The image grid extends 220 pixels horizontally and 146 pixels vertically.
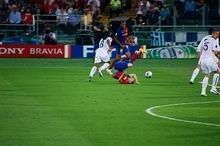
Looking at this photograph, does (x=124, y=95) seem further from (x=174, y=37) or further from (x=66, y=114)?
(x=174, y=37)

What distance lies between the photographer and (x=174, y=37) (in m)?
41.0

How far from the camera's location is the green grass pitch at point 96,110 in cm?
1432

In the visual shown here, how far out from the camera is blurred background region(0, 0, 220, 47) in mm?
39938

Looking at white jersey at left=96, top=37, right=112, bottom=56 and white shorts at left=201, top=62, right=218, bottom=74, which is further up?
white jersey at left=96, top=37, right=112, bottom=56

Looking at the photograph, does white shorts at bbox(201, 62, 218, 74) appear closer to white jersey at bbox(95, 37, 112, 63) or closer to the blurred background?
white jersey at bbox(95, 37, 112, 63)

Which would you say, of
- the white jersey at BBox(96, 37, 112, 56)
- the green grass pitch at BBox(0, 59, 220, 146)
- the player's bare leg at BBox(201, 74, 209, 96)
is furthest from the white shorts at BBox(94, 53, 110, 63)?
the player's bare leg at BBox(201, 74, 209, 96)

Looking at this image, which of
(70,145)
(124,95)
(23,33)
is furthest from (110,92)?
(23,33)

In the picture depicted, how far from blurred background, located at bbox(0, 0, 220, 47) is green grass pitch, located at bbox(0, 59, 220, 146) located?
25.8 ft

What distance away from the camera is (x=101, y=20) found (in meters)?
40.1

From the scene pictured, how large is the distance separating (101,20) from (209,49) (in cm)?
1661

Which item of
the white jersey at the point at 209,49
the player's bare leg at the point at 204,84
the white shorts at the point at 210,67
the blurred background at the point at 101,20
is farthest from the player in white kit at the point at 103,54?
the blurred background at the point at 101,20

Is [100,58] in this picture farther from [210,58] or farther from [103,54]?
[210,58]

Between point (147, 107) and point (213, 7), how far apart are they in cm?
2467

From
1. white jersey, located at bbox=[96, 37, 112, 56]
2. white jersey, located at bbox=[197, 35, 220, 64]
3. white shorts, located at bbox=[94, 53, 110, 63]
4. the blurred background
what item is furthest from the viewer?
the blurred background
